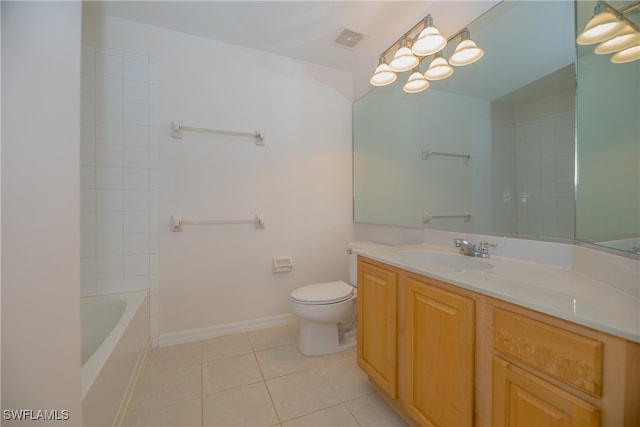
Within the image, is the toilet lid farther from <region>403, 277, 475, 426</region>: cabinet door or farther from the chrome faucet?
the chrome faucet

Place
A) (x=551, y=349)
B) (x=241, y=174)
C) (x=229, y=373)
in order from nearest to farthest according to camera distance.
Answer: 1. (x=551, y=349)
2. (x=229, y=373)
3. (x=241, y=174)

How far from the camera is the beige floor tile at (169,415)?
1.20 metres

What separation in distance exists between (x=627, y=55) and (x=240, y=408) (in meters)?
2.19

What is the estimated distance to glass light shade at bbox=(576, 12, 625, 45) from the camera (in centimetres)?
93

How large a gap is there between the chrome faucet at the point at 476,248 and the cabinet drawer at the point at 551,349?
2.06 ft

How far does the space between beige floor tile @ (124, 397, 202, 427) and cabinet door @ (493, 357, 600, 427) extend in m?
1.27

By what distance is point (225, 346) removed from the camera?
1.89 meters

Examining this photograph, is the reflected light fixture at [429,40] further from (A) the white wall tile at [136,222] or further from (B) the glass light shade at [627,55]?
(A) the white wall tile at [136,222]

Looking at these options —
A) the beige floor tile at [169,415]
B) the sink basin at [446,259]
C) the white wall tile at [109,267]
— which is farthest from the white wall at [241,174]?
the sink basin at [446,259]

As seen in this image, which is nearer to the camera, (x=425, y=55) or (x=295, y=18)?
(x=425, y=55)

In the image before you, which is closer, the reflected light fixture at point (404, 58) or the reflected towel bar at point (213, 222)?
the reflected light fixture at point (404, 58)

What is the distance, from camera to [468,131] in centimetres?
175

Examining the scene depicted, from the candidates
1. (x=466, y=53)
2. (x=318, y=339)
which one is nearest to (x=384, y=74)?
(x=466, y=53)

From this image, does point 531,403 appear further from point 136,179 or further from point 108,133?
point 108,133
